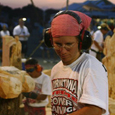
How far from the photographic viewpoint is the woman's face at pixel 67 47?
1.72 meters

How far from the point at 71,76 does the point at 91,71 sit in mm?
182

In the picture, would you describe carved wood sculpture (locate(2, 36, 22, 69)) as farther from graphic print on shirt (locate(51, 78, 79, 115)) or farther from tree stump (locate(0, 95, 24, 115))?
graphic print on shirt (locate(51, 78, 79, 115))

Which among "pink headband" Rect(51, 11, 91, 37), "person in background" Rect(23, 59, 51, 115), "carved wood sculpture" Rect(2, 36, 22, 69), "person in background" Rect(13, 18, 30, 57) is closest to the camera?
"pink headband" Rect(51, 11, 91, 37)

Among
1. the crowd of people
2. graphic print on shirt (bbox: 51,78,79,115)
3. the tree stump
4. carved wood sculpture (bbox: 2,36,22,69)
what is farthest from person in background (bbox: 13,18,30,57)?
graphic print on shirt (bbox: 51,78,79,115)

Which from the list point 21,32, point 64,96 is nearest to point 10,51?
point 64,96

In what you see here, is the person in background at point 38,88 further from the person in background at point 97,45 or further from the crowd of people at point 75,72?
the person in background at point 97,45

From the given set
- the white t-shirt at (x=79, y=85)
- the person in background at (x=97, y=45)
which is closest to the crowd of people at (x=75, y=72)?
the white t-shirt at (x=79, y=85)

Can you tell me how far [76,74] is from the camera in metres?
1.74

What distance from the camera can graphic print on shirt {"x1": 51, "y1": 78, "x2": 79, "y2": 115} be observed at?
5.68ft

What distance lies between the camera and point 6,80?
2852 millimetres

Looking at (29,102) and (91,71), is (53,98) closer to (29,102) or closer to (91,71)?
(91,71)

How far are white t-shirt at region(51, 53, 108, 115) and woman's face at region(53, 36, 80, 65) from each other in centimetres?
4

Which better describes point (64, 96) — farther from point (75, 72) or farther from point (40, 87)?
point (40, 87)

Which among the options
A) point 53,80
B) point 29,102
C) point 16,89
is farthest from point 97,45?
point 53,80
